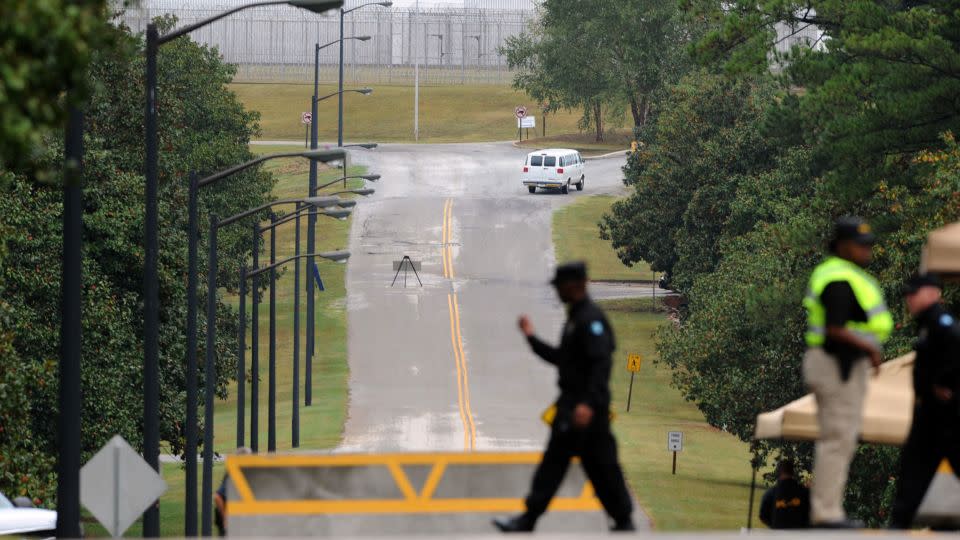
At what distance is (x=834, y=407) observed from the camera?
12.0 m

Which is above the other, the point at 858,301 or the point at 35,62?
the point at 35,62

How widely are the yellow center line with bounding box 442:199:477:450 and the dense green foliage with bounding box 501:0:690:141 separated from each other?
1812 centimetres

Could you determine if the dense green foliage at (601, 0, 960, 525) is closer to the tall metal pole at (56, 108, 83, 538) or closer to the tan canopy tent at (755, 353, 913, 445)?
the tan canopy tent at (755, 353, 913, 445)

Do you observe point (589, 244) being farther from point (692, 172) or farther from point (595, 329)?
point (595, 329)

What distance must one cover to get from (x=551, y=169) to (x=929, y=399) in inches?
3544

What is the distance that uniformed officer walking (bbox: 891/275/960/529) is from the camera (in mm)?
12266

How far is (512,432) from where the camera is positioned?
57.8 meters

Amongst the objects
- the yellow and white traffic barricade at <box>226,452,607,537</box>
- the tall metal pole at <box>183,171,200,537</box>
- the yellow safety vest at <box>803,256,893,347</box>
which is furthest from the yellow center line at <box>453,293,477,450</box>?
the yellow safety vest at <box>803,256,893,347</box>

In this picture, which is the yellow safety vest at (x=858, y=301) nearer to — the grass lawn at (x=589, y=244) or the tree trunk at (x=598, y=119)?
the grass lawn at (x=589, y=244)

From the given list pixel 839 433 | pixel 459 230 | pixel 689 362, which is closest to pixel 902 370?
pixel 839 433

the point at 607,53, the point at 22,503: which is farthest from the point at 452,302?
the point at 22,503

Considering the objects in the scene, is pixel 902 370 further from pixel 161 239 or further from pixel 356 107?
pixel 356 107

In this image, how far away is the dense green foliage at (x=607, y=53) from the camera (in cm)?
11169

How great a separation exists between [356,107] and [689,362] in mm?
89016
